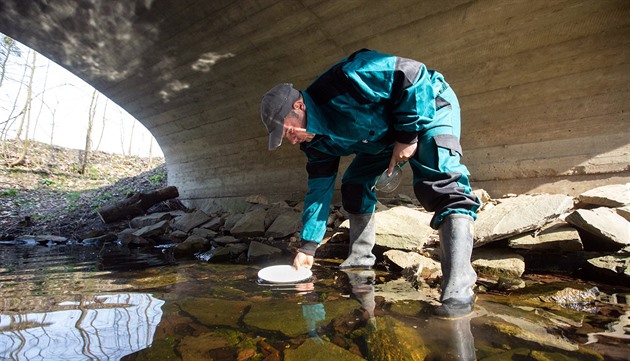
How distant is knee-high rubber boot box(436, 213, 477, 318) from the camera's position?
5.56 ft

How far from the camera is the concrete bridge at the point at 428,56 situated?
3549 millimetres

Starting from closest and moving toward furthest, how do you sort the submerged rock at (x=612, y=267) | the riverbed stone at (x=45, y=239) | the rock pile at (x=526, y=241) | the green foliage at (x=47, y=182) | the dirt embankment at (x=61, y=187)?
1. the submerged rock at (x=612, y=267)
2. the rock pile at (x=526, y=241)
3. the riverbed stone at (x=45, y=239)
4. the dirt embankment at (x=61, y=187)
5. the green foliage at (x=47, y=182)

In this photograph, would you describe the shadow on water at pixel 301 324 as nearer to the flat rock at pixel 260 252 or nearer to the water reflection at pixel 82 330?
the water reflection at pixel 82 330

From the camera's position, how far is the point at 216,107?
276 inches

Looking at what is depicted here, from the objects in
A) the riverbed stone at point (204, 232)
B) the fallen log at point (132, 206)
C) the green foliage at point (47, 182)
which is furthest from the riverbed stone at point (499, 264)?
the green foliage at point (47, 182)

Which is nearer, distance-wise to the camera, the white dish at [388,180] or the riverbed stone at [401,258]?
the white dish at [388,180]

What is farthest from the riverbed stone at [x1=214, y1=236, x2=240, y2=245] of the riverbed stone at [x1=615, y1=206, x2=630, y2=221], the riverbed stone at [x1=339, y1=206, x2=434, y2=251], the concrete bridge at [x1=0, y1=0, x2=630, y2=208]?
the riverbed stone at [x1=615, y1=206, x2=630, y2=221]

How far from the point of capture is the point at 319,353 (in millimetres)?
1219

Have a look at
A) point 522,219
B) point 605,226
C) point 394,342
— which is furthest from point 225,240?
point 605,226

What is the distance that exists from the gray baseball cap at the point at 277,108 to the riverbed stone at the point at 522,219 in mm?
1825

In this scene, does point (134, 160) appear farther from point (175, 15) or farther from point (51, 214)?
point (175, 15)

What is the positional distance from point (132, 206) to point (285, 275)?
7761 mm

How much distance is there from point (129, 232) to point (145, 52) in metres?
3.53

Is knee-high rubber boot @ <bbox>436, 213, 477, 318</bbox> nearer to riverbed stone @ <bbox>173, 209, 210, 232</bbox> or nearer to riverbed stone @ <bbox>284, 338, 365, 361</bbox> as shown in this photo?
riverbed stone @ <bbox>284, 338, 365, 361</bbox>
